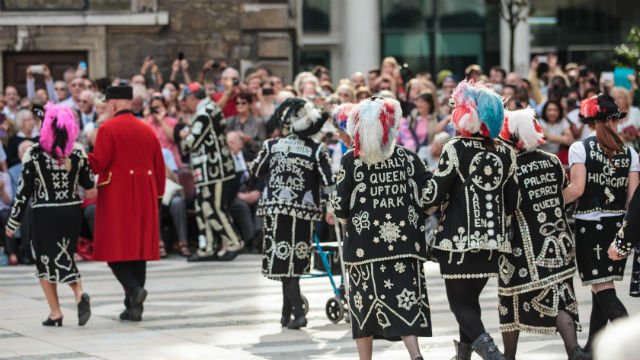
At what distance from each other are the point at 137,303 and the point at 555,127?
812 centimetres

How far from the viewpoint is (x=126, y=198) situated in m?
11.8

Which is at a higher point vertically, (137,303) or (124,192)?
(124,192)

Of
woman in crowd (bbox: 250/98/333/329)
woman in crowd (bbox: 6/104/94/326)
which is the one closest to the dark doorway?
woman in crowd (bbox: 6/104/94/326)

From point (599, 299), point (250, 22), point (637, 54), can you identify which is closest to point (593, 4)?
point (250, 22)

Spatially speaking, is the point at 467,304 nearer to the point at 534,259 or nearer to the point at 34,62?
the point at 534,259

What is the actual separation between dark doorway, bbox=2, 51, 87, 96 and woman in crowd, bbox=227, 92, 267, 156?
5.12 metres

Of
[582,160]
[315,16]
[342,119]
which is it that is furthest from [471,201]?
[315,16]

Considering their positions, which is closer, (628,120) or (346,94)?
(346,94)

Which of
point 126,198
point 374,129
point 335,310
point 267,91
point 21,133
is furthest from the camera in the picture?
point 267,91

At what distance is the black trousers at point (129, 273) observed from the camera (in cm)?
1173

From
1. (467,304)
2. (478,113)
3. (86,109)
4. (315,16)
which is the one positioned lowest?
(467,304)

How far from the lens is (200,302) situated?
1297 centimetres

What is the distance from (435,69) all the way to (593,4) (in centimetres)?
528

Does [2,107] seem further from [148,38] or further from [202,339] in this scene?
[202,339]
